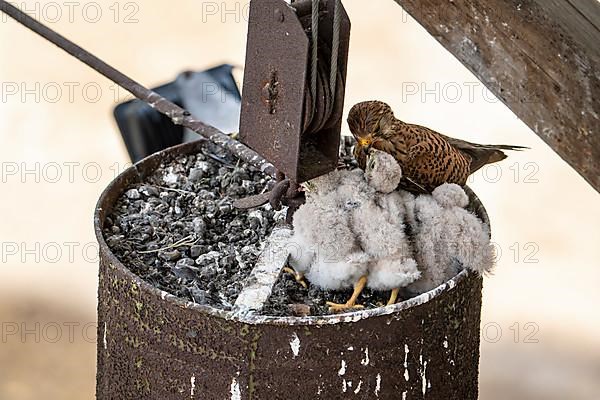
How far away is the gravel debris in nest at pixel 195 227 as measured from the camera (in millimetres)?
1843

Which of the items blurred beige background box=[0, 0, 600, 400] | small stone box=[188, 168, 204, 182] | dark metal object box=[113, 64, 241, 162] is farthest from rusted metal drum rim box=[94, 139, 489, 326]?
blurred beige background box=[0, 0, 600, 400]

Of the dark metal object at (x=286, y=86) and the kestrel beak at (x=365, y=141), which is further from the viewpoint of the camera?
the kestrel beak at (x=365, y=141)

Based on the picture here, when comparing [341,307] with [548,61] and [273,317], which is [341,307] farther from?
[548,61]

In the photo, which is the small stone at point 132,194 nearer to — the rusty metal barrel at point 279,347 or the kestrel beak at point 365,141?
the rusty metal barrel at point 279,347

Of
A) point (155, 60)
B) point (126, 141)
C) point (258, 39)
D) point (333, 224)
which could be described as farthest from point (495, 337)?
point (258, 39)

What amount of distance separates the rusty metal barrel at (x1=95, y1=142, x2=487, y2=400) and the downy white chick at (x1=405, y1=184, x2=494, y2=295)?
37 millimetres

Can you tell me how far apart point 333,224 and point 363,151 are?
258 millimetres

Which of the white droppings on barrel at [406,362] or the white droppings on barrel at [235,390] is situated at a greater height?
the white droppings on barrel at [406,362]

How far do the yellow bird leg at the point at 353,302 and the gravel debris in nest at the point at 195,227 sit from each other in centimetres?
17

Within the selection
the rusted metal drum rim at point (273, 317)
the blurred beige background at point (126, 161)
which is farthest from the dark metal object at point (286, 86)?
the blurred beige background at point (126, 161)

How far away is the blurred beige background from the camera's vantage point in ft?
11.8

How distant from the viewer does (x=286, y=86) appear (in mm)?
1600

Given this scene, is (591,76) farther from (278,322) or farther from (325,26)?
(278,322)

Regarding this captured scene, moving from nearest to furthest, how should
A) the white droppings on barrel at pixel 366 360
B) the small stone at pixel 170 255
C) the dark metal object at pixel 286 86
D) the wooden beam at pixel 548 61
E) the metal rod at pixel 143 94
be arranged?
the wooden beam at pixel 548 61, the dark metal object at pixel 286 86, the white droppings on barrel at pixel 366 360, the small stone at pixel 170 255, the metal rod at pixel 143 94
